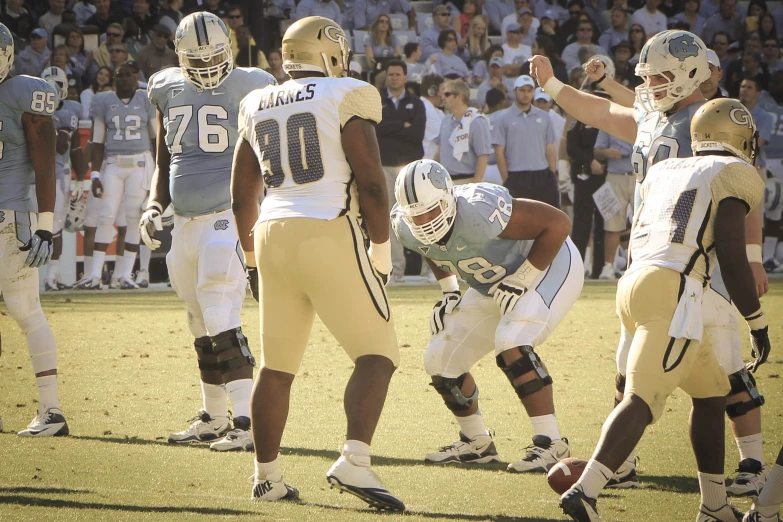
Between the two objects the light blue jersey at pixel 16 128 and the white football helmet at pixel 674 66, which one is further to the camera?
the light blue jersey at pixel 16 128

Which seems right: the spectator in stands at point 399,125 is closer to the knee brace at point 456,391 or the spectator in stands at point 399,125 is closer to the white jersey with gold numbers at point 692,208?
the knee brace at point 456,391

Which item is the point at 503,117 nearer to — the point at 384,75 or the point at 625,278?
the point at 384,75

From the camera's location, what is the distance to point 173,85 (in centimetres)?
593

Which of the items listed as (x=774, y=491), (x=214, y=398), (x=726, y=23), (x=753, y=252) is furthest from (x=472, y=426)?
(x=726, y=23)

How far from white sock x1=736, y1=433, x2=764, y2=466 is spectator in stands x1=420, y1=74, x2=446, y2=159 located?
9.54 m

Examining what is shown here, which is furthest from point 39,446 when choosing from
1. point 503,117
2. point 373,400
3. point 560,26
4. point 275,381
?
point 560,26

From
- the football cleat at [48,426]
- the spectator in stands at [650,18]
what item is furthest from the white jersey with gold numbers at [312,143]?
the spectator in stands at [650,18]

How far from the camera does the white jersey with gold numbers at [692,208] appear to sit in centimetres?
403

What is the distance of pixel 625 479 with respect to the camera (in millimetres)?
4812

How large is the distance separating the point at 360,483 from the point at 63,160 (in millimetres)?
9597

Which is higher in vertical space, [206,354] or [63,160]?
[63,160]

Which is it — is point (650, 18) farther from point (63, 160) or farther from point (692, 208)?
point (692, 208)

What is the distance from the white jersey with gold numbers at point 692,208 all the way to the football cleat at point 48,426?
3.21m

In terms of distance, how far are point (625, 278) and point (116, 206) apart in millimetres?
9300
